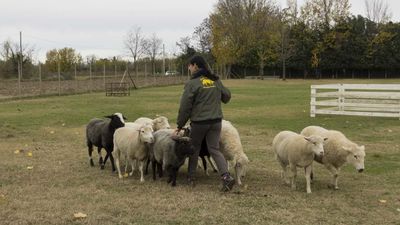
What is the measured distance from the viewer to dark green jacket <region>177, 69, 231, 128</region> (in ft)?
26.2

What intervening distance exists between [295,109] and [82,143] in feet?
41.4

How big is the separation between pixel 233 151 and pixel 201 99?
1.29 meters

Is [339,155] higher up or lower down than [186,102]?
lower down

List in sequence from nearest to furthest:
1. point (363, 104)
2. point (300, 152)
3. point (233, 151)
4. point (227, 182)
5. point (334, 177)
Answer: point (227, 182), point (300, 152), point (334, 177), point (233, 151), point (363, 104)

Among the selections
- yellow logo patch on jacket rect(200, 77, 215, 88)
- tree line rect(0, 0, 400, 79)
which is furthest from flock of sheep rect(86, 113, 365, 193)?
tree line rect(0, 0, 400, 79)

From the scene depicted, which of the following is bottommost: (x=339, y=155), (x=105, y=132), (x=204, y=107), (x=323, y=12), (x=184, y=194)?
(x=184, y=194)

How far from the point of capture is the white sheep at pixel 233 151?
8.58 m

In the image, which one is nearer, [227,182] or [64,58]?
[227,182]

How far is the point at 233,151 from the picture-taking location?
8711 millimetres

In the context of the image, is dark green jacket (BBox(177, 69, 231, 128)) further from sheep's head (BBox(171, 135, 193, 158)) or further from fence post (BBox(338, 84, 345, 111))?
fence post (BBox(338, 84, 345, 111))

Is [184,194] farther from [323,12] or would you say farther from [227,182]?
[323,12]

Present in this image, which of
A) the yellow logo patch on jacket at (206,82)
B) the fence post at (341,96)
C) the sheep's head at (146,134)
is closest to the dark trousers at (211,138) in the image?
the yellow logo patch on jacket at (206,82)

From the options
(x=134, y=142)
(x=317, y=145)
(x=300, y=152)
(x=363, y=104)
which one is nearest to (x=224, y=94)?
(x=300, y=152)

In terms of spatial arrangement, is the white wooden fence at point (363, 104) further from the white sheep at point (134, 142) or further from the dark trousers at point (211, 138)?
the dark trousers at point (211, 138)
